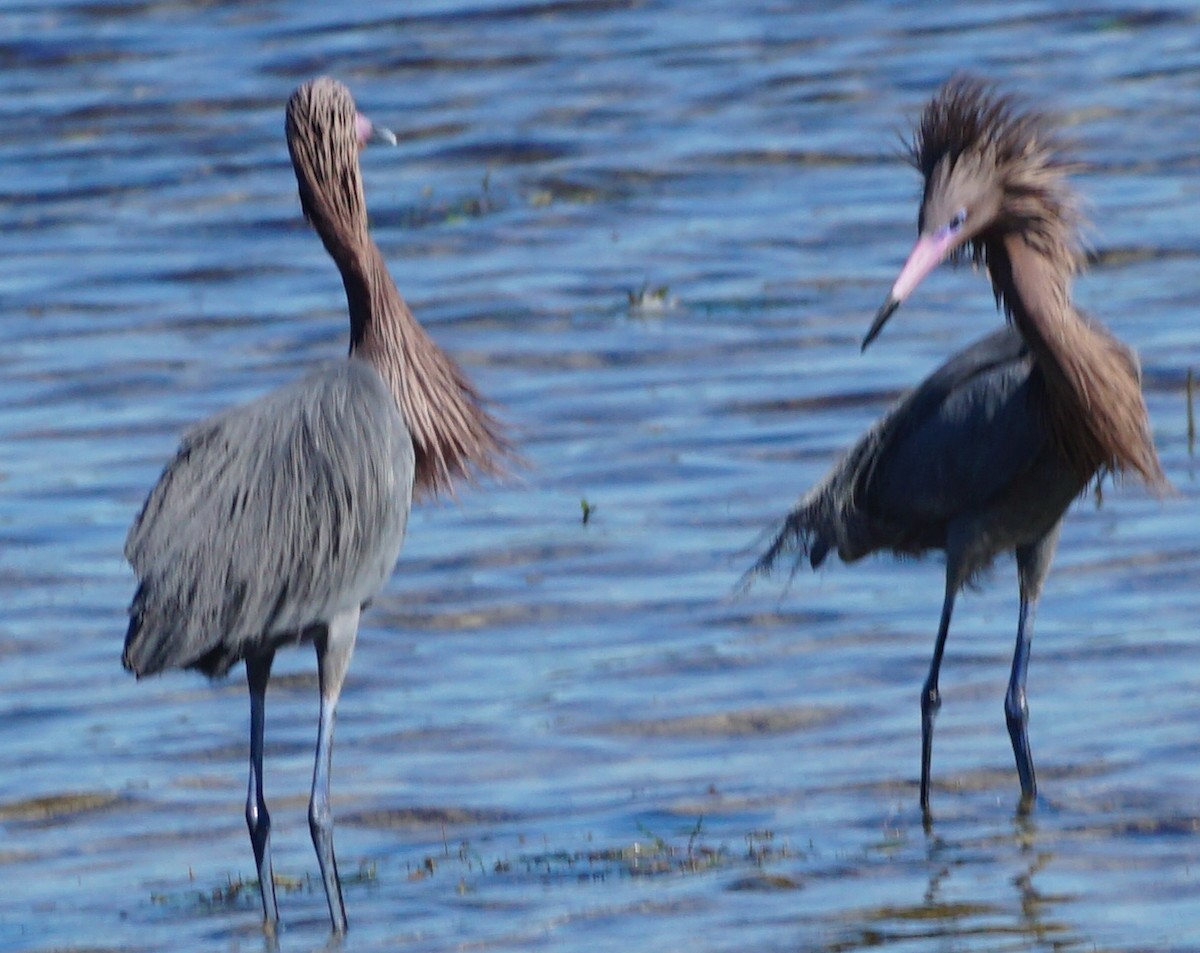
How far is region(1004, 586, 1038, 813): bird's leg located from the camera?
710cm

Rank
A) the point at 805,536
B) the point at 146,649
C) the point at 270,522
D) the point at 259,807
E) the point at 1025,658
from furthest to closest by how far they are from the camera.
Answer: the point at 805,536, the point at 1025,658, the point at 270,522, the point at 259,807, the point at 146,649

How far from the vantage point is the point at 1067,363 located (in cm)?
733

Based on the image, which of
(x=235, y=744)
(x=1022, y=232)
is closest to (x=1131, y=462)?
(x=1022, y=232)

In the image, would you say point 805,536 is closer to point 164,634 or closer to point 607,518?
point 607,518

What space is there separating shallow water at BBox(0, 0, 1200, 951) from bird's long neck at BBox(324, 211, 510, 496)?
3.24ft

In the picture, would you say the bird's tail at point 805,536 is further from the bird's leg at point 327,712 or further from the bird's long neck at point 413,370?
the bird's leg at point 327,712

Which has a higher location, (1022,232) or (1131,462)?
(1022,232)

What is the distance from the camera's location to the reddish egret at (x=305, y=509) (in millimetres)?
6520

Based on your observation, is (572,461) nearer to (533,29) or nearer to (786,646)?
(786,646)

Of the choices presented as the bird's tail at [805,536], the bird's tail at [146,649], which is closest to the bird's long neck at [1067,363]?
the bird's tail at [805,536]

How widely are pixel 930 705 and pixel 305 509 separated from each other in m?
2.00

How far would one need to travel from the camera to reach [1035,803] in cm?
702

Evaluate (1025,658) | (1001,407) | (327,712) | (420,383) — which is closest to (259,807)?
(327,712)

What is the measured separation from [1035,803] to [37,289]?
29.2 ft
